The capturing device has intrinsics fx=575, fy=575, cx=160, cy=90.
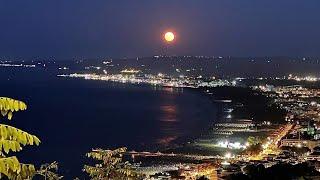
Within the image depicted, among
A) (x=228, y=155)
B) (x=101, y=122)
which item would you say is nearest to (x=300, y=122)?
(x=101, y=122)

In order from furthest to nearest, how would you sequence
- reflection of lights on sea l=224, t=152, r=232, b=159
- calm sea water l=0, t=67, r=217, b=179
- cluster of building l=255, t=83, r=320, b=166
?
calm sea water l=0, t=67, r=217, b=179
reflection of lights on sea l=224, t=152, r=232, b=159
cluster of building l=255, t=83, r=320, b=166

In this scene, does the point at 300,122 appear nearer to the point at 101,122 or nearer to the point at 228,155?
the point at 101,122

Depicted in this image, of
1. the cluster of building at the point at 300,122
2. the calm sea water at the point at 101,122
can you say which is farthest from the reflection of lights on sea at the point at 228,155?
the calm sea water at the point at 101,122

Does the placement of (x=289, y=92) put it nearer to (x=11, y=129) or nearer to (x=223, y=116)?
(x=223, y=116)

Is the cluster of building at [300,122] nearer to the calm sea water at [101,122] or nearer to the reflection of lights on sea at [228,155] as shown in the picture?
the reflection of lights on sea at [228,155]

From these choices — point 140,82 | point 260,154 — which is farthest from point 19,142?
point 140,82

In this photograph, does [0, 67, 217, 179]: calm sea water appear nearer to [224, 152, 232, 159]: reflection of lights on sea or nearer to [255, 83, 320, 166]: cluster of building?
[224, 152, 232, 159]: reflection of lights on sea

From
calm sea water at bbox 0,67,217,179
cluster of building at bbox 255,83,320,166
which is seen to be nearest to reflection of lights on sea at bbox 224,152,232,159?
cluster of building at bbox 255,83,320,166

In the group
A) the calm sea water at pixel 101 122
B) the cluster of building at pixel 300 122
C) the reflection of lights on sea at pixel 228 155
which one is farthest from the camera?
the calm sea water at pixel 101 122
